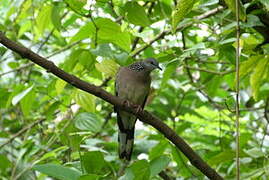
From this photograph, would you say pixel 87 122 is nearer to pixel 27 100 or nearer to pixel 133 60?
pixel 27 100

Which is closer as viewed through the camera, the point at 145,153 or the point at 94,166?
the point at 94,166

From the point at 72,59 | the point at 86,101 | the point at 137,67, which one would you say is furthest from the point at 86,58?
the point at 137,67

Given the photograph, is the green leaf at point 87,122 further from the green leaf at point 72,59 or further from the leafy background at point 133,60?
the green leaf at point 72,59

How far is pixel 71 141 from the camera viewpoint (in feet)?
7.55

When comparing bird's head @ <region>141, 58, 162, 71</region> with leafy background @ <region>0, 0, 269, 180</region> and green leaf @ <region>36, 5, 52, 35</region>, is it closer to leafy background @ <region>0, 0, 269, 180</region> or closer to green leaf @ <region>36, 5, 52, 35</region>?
leafy background @ <region>0, 0, 269, 180</region>

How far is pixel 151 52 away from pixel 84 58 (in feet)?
3.27

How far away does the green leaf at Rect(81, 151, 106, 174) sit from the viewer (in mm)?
2059

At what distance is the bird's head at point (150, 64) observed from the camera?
311 centimetres

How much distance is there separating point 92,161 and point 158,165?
0.30m

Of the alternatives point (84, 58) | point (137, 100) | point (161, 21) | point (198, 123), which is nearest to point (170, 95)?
point (198, 123)

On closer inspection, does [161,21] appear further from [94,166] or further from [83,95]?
[94,166]

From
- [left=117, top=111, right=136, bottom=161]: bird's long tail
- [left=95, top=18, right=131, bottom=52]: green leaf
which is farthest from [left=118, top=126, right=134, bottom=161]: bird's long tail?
[left=95, top=18, right=131, bottom=52]: green leaf

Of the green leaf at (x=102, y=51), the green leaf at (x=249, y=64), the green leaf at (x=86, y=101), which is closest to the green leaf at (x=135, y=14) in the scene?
the green leaf at (x=102, y=51)

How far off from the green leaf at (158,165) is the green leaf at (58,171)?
33cm
